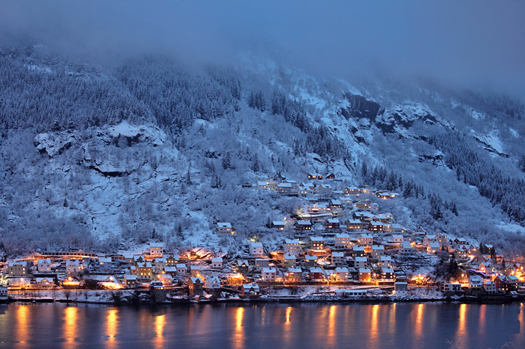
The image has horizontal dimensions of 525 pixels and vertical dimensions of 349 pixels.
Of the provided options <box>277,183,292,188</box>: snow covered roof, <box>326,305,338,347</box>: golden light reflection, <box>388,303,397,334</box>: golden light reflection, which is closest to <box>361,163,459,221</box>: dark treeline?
<box>277,183,292,188</box>: snow covered roof

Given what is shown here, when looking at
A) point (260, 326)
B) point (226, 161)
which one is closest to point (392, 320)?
point (260, 326)

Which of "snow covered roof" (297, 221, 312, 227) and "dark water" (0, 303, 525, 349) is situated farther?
"snow covered roof" (297, 221, 312, 227)

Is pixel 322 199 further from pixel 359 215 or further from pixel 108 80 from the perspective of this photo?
pixel 108 80

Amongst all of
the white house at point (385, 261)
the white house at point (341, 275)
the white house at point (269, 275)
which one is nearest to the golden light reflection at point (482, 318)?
the white house at point (385, 261)

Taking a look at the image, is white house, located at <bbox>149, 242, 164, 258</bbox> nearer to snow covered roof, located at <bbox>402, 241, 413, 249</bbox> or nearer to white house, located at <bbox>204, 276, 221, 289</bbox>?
white house, located at <bbox>204, 276, 221, 289</bbox>

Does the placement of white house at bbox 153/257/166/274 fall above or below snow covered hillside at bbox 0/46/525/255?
below

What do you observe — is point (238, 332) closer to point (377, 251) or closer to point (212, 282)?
point (212, 282)

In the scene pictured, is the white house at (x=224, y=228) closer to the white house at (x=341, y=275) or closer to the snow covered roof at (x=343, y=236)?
the snow covered roof at (x=343, y=236)
